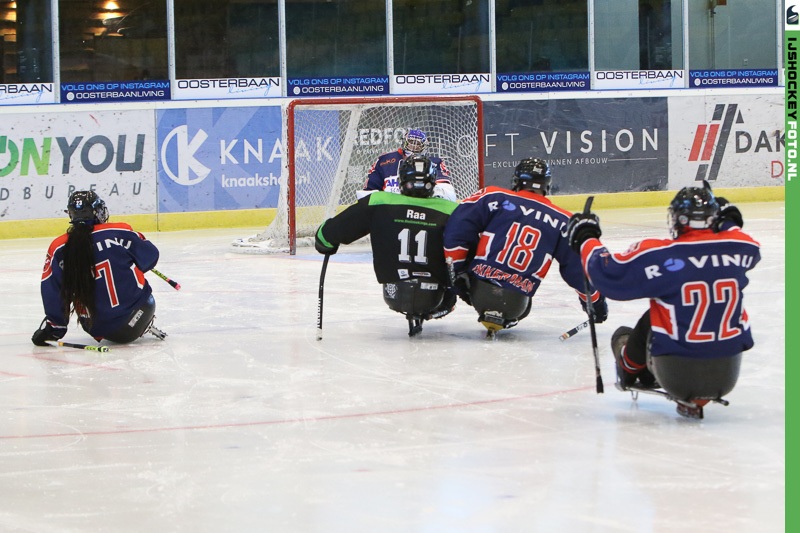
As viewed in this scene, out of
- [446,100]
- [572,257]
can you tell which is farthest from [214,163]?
[572,257]

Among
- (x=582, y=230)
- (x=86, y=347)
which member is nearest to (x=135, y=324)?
(x=86, y=347)

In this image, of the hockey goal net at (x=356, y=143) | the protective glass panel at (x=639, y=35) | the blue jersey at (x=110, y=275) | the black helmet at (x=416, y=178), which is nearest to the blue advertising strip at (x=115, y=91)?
the hockey goal net at (x=356, y=143)

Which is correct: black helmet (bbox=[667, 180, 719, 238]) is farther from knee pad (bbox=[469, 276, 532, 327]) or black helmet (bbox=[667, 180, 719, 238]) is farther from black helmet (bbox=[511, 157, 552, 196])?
knee pad (bbox=[469, 276, 532, 327])

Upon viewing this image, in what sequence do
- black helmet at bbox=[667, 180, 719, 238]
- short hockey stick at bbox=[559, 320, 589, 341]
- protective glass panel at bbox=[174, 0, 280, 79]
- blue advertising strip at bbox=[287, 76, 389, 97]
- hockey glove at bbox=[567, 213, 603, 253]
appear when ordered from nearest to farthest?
1. black helmet at bbox=[667, 180, 719, 238]
2. hockey glove at bbox=[567, 213, 603, 253]
3. short hockey stick at bbox=[559, 320, 589, 341]
4. protective glass panel at bbox=[174, 0, 280, 79]
5. blue advertising strip at bbox=[287, 76, 389, 97]

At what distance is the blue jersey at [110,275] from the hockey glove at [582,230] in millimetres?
2393

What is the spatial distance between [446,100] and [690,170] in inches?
172

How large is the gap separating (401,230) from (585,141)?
821cm

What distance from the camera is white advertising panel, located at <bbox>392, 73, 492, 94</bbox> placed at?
46.0 ft

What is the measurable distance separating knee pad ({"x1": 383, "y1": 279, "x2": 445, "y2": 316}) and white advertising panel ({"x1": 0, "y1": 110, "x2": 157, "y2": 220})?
22.2ft

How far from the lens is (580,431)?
168 inches

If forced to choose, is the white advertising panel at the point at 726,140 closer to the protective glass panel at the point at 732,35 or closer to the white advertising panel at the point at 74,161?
the protective glass panel at the point at 732,35

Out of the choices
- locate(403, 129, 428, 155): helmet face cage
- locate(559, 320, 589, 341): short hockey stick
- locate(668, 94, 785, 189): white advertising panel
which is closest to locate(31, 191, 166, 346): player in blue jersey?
locate(559, 320, 589, 341): short hockey stick

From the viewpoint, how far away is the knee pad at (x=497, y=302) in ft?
20.1

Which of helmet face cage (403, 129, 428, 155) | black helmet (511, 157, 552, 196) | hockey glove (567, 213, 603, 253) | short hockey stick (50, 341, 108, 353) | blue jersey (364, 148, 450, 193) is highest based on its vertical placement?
helmet face cage (403, 129, 428, 155)
